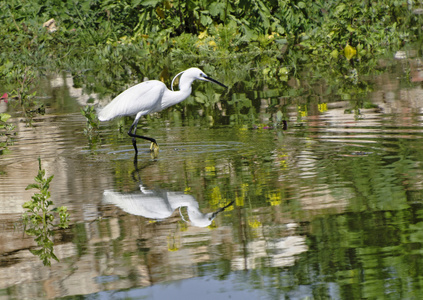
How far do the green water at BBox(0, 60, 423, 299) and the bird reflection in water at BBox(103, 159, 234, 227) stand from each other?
0.01 meters

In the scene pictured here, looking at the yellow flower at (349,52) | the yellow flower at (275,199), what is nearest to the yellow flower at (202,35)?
the yellow flower at (349,52)

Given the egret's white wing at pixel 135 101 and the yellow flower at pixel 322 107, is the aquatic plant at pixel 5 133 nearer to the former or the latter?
the egret's white wing at pixel 135 101

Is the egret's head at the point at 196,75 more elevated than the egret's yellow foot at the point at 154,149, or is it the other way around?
the egret's head at the point at 196,75

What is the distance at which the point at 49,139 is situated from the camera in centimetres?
854

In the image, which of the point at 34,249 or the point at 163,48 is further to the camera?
the point at 163,48

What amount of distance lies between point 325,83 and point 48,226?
7287mm

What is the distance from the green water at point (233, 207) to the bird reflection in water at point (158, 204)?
14mm

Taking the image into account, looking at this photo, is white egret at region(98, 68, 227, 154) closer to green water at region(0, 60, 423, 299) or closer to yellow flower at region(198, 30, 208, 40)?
green water at region(0, 60, 423, 299)

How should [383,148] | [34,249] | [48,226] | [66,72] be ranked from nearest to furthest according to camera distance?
[34,249] < [48,226] < [383,148] < [66,72]

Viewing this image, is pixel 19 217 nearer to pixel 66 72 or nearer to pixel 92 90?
pixel 92 90

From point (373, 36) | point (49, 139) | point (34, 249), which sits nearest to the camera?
point (34, 249)

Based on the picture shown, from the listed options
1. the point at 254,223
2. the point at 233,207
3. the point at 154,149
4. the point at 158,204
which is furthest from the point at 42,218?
the point at 154,149

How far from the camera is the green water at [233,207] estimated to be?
371 cm

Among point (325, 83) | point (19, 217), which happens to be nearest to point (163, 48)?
point (325, 83)
